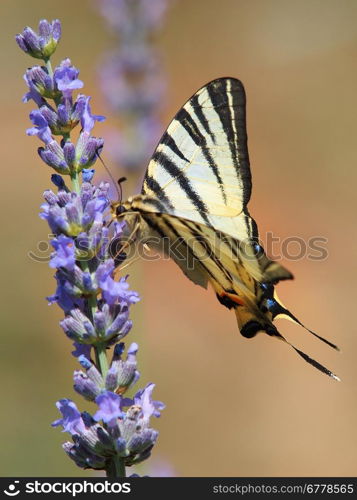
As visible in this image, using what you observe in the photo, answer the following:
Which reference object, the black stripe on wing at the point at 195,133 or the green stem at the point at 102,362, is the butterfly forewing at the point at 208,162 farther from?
the green stem at the point at 102,362

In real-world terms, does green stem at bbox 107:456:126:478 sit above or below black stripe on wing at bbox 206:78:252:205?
below

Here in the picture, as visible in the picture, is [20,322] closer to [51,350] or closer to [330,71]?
[51,350]

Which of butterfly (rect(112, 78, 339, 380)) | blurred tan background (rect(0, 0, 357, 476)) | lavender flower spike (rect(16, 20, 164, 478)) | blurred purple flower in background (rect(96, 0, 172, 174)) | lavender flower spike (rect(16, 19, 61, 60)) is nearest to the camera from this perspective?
lavender flower spike (rect(16, 20, 164, 478))

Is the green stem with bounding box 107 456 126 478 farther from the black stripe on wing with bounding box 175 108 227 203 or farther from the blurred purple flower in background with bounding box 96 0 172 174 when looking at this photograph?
the blurred purple flower in background with bounding box 96 0 172 174

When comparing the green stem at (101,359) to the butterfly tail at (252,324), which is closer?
the green stem at (101,359)

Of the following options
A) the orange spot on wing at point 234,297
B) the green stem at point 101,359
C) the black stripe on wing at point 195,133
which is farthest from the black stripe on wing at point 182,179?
the green stem at point 101,359

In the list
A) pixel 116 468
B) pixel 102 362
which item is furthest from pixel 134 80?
pixel 116 468

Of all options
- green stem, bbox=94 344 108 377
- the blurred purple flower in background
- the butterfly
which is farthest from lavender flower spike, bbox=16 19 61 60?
the blurred purple flower in background
